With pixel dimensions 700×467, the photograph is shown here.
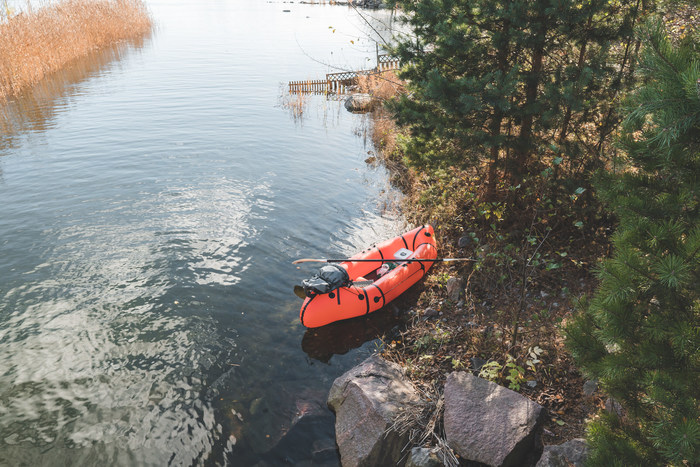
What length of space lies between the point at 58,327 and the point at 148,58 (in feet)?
72.9

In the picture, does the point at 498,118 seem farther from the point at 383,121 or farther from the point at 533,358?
the point at 383,121

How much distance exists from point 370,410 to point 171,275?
467cm

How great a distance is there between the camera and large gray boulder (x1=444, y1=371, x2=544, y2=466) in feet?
13.7

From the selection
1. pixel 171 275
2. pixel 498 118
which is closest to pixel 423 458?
pixel 498 118

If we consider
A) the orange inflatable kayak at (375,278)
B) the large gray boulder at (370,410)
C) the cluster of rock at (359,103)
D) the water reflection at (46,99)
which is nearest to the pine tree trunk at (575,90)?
the orange inflatable kayak at (375,278)

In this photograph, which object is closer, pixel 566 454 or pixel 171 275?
pixel 566 454

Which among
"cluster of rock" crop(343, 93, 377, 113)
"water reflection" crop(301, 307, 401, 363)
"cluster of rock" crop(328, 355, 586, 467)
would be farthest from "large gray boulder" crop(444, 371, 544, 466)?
"cluster of rock" crop(343, 93, 377, 113)

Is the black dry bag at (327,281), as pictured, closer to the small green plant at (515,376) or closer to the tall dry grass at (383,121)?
the small green plant at (515,376)

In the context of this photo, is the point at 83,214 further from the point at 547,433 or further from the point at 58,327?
the point at 547,433

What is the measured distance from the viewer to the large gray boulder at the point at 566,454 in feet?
12.3

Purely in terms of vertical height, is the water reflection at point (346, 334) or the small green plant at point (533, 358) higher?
the small green plant at point (533, 358)

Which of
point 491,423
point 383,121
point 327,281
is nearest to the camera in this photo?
point 491,423

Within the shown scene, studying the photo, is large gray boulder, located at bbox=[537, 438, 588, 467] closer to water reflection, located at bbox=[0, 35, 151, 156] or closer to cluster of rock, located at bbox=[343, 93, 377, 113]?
cluster of rock, located at bbox=[343, 93, 377, 113]

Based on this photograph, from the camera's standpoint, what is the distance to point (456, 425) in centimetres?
444
